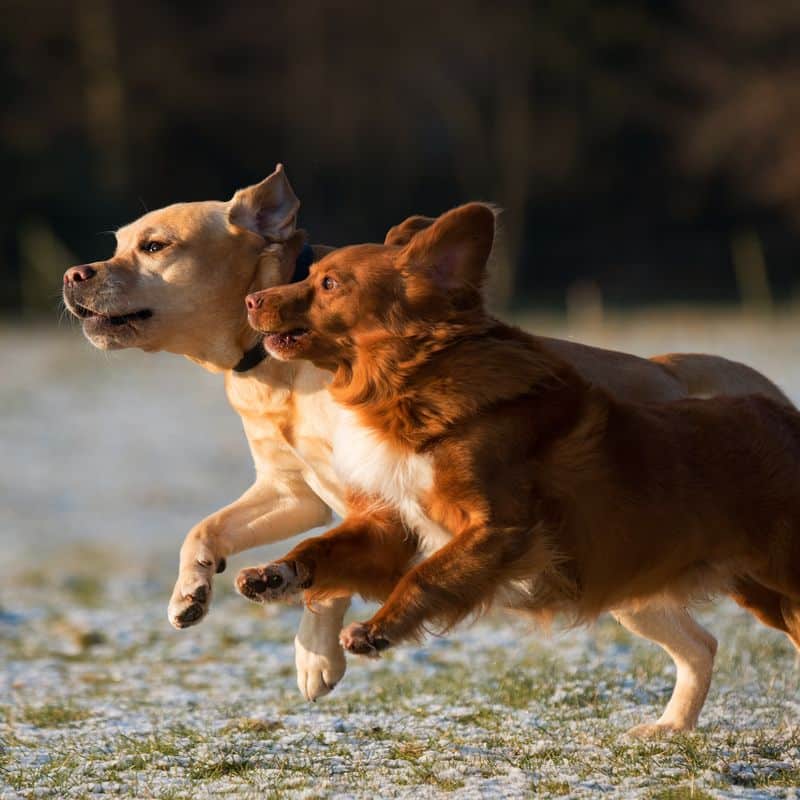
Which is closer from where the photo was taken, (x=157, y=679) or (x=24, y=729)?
(x=24, y=729)

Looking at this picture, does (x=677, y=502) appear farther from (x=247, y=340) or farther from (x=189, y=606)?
(x=247, y=340)

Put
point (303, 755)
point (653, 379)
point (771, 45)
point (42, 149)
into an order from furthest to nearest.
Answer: point (771, 45) → point (42, 149) → point (653, 379) → point (303, 755)

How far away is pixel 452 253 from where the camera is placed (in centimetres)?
491

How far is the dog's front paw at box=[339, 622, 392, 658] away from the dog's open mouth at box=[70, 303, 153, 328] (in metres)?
2.07

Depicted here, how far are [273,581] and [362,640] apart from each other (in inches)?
15.4

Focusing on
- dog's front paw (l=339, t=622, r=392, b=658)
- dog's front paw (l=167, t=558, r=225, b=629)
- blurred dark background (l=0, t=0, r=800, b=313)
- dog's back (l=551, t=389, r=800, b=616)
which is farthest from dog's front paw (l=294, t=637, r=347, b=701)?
blurred dark background (l=0, t=0, r=800, b=313)

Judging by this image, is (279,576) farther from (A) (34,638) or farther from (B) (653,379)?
(A) (34,638)

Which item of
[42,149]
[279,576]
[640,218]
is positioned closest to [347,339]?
[279,576]

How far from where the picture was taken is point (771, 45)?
37219 mm

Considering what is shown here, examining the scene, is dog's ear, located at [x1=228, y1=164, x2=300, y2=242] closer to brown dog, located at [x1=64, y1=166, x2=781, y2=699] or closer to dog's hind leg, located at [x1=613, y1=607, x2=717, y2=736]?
brown dog, located at [x1=64, y1=166, x2=781, y2=699]

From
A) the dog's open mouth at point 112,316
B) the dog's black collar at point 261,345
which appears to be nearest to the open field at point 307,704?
the dog's black collar at point 261,345

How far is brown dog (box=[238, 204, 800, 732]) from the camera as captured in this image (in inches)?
187

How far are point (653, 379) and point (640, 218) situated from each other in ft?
108

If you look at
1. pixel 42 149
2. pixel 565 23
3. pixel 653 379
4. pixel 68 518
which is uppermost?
pixel 565 23
